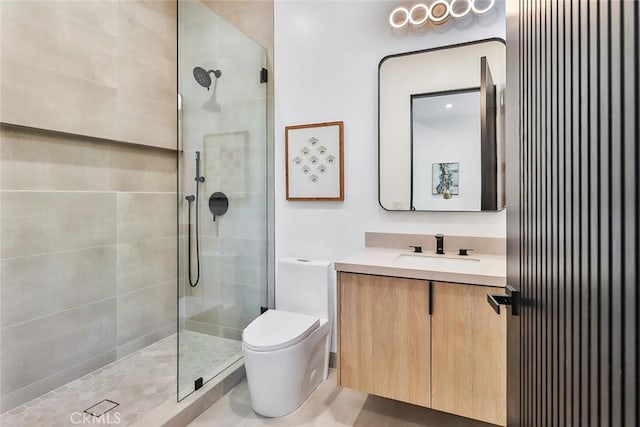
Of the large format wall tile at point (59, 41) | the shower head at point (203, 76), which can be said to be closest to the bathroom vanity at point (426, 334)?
the shower head at point (203, 76)

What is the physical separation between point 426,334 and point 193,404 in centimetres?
125

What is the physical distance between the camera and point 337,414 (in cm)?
186

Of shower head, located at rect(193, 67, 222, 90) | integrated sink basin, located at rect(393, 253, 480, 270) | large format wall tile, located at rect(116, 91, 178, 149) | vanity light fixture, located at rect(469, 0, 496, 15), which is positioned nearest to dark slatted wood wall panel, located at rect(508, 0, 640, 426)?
integrated sink basin, located at rect(393, 253, 480, 270)

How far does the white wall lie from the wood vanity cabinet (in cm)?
61

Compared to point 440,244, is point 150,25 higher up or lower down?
higher up

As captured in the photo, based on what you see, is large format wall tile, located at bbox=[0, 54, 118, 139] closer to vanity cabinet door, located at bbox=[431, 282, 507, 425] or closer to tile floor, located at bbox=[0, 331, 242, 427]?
tile floor, located at bbox=[0, 331, 242, 427]


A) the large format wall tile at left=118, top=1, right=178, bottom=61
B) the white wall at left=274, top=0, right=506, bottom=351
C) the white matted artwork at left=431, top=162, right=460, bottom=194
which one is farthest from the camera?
the large format wall tile at left=118, top=1, right=178, bottom=61

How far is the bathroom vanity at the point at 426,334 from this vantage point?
148 centimetres

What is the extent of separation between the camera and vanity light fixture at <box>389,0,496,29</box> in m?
1.93

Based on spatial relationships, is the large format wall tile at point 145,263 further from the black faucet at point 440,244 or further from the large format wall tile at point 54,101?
the black faucet at point 440,244

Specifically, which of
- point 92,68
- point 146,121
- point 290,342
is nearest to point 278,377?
point 290,342

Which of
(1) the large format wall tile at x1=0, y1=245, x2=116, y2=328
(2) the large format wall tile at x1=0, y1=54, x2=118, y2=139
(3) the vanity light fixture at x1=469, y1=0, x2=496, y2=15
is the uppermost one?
(3) the vanity light fixture at x1=469, y1=0, x2=496, y2=15

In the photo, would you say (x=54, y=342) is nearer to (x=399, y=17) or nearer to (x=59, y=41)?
(x=59, y=41)

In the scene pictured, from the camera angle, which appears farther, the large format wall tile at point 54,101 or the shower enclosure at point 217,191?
the shower enclosure at point 217,191
